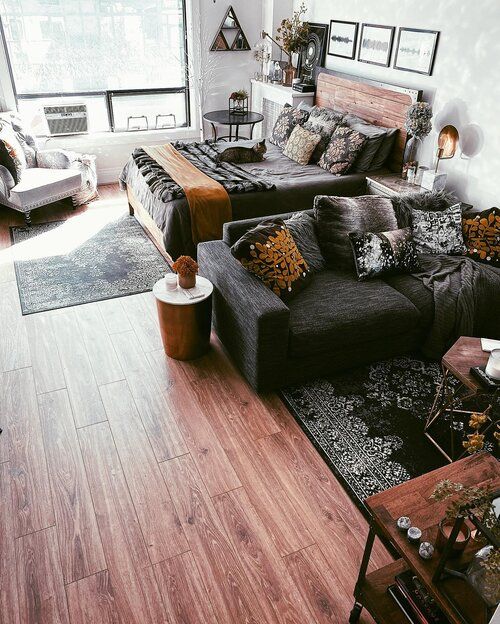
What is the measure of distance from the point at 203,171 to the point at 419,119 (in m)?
1.84

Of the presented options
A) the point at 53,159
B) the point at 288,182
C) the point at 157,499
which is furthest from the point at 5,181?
the point at 157,499

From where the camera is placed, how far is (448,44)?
12.7 feet

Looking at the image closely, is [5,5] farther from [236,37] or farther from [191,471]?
[191,471]

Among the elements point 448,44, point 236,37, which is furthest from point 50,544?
point 236,37

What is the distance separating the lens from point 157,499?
7.63ft

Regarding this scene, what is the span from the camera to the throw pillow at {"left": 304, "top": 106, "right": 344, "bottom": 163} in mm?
4898

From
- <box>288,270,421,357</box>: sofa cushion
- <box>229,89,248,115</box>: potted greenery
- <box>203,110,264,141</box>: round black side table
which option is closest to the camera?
<box>288,270,421,357</box>: sofa cushion

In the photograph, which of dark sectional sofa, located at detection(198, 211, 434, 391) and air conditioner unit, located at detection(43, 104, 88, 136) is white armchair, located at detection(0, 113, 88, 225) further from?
dark sectional sofa, located at detection(198, 211, 434, 391)

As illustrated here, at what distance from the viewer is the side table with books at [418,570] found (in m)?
1.42

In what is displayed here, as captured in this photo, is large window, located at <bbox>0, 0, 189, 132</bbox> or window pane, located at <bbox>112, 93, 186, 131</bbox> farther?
window pane, located at <bbox>112, 93, 186, 131</bbox>

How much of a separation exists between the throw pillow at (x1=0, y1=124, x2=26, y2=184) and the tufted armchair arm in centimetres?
3

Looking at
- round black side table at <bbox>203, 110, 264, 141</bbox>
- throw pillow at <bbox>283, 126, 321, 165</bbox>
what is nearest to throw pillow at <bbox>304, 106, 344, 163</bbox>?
throw pillow at <bbox>283, 126, 321, 165</bbox>

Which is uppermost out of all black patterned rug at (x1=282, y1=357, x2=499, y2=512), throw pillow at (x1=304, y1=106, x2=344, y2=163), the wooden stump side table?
throw pillow at (x1=304, y1=106, x2=344, y2=163)

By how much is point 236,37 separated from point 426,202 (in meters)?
3.88
